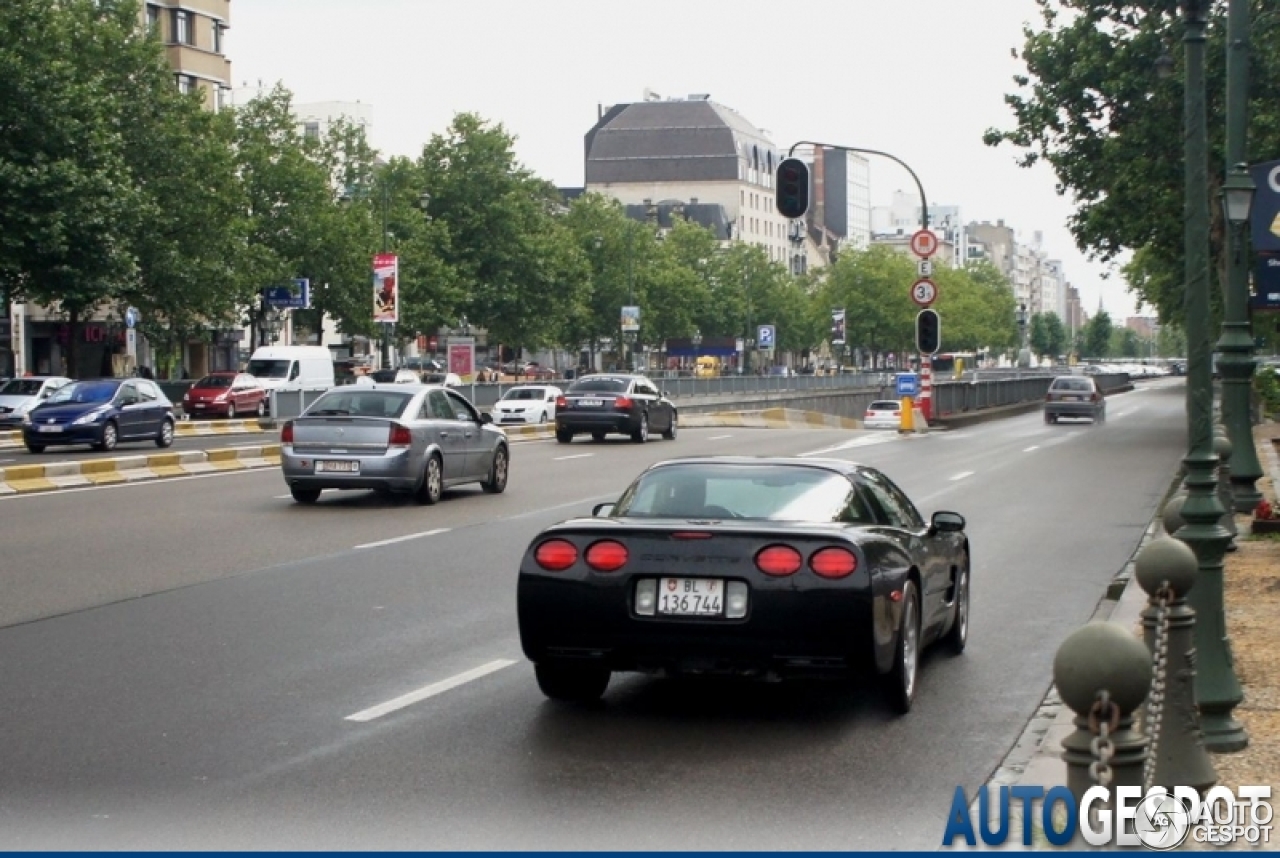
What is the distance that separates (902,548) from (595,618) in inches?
67.6

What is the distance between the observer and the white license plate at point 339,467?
70.6 feet

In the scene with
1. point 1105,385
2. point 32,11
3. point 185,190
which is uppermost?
point 32,11

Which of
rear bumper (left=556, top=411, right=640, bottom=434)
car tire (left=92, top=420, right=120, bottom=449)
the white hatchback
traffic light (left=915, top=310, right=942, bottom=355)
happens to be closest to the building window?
the white hatchback

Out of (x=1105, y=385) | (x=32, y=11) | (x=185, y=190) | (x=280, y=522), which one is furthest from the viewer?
(x=1105, y=385)

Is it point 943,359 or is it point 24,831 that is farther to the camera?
point 943,359

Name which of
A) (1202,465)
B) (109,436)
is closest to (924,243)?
(109,436)

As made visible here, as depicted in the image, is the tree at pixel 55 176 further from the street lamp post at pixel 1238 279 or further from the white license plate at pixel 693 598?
the white license plate at pixel 693 598

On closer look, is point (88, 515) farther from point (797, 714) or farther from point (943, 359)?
point (943, 359)

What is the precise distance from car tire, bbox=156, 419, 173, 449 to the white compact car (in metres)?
17.8

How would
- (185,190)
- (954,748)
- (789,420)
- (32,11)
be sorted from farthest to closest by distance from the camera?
1. (789,420)
2. (185,190)
3. (32,11)
4. (954,748)

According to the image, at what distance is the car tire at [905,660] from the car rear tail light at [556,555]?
160cm

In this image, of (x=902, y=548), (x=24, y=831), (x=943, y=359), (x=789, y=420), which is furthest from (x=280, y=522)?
(x=943, y=359)

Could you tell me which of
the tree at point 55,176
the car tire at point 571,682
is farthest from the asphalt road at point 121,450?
the car tire at point 571,682

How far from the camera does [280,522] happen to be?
1933 centimetres
